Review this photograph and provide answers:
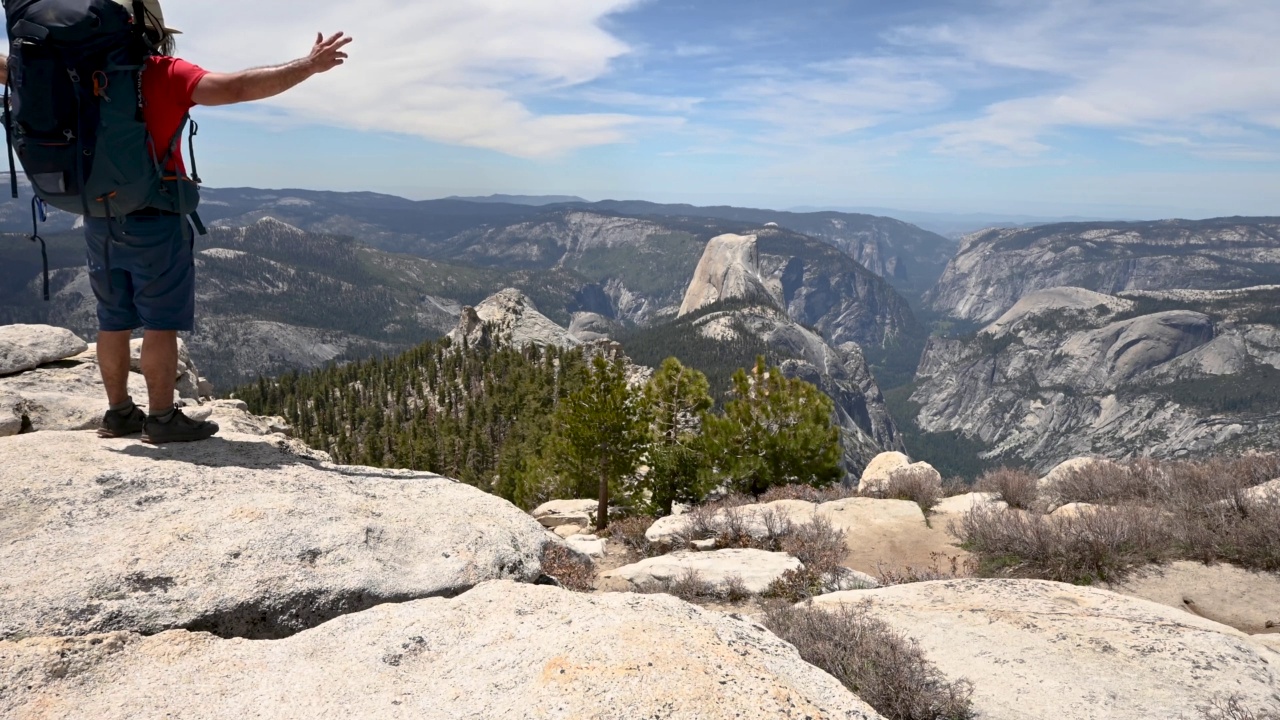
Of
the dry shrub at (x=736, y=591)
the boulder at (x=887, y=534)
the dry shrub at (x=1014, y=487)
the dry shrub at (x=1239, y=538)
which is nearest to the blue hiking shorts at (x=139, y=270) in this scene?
the dry shrub at (x=736, y=591)

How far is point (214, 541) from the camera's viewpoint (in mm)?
4508

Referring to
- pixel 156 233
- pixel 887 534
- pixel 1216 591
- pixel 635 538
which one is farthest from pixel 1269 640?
pixel 156 233

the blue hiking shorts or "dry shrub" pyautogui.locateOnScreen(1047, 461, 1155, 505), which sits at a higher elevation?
the blue hiking shorts

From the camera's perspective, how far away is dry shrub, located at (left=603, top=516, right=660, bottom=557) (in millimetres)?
11039

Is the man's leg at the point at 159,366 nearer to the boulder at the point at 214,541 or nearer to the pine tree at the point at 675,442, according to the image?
the boulder at the point at 214,541

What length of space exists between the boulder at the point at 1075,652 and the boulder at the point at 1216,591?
1613 mm

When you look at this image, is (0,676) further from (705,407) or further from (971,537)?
(705,407)

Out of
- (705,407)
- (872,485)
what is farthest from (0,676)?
(705,407)

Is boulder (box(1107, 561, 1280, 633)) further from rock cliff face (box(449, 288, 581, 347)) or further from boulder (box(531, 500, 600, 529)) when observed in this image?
rock cliff face (box(449, 288, 581, 347))

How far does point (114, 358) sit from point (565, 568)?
513cm

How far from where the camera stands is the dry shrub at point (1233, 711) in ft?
14.2

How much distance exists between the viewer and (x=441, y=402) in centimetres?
9288

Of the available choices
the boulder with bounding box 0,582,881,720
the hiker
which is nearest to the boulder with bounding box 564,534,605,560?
the hiker

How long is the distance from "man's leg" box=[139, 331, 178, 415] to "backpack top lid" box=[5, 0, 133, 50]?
262 cm
